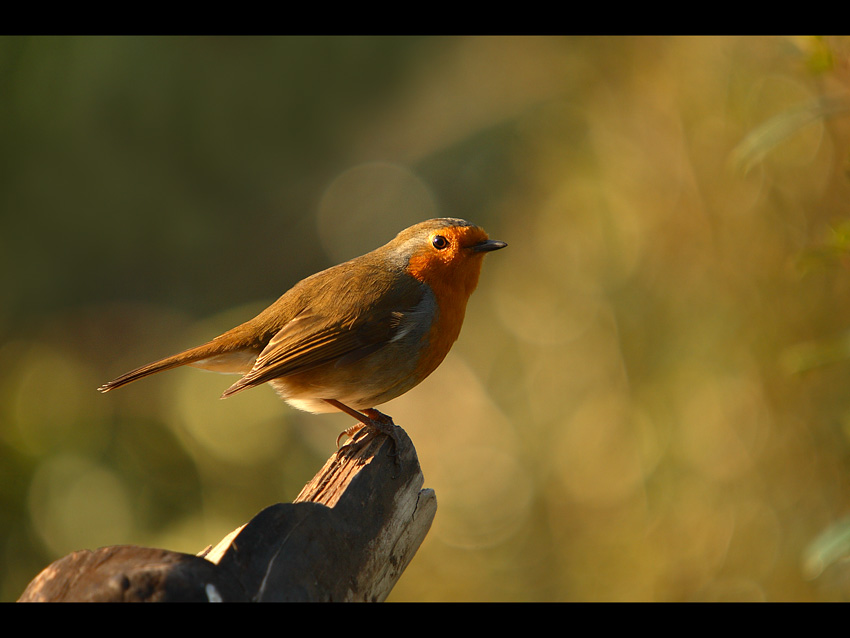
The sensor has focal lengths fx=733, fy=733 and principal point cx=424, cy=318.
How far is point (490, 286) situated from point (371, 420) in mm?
2622

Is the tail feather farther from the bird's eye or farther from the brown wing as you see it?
the bird's eye

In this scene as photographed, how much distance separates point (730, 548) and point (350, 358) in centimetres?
196

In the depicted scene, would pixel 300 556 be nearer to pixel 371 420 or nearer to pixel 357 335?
pixel 371 420

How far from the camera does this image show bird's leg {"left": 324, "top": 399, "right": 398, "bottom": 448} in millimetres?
2420

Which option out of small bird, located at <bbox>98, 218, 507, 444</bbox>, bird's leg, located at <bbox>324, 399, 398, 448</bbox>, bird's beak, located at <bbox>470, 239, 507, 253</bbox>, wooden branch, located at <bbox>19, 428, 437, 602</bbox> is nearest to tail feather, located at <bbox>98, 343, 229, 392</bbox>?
small bird, located at <bbox>98, 218, 507, 444</bbox>

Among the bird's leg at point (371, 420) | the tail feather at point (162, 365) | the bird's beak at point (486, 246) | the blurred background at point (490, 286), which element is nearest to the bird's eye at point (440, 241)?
the bird's beak at point (486, 246)

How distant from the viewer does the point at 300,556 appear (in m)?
1.54

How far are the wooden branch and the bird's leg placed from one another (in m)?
0.35

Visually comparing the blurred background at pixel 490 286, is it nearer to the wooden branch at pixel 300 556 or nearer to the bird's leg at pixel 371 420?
the wooden branch at pixel 300 556

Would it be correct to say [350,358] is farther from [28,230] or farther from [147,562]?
[28,230]

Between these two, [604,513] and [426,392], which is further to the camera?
[426,392]
